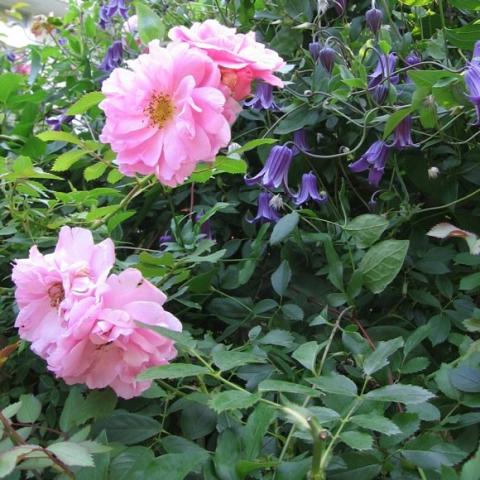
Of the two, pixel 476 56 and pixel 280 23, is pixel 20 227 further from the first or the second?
pixel 476 56

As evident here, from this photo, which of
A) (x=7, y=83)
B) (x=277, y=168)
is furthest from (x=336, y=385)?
(x=7, y=83)

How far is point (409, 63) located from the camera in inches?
33.0

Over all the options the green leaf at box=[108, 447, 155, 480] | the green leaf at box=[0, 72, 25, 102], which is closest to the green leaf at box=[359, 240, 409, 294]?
the green leaf at box=[108, 447, 155, 480]

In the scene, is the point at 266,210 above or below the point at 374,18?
below

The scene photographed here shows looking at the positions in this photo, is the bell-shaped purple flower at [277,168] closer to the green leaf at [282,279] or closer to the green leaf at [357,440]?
the green leaf at [282,279]

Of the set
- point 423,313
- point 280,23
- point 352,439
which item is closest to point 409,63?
point 280,23

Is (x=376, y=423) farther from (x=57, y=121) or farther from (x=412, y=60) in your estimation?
(x=57, y=121)

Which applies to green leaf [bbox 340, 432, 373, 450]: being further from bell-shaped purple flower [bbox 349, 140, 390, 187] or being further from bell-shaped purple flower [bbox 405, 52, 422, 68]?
bell-shaped purple flower [bbox 405, 52, 422, 68]

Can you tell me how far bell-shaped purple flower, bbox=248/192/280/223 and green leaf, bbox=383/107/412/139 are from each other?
0.58ft

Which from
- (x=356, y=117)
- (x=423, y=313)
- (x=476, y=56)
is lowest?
(x=423, y=313)

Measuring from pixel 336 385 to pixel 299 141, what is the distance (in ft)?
1.45

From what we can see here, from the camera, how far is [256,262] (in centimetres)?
78

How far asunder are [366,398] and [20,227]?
20.8 inches

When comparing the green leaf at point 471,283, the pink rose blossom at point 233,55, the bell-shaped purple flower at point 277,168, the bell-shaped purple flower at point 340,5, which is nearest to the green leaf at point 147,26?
the pink rose blossom at point 233,55
